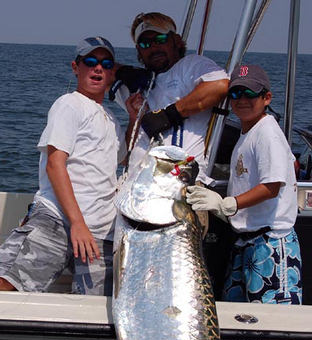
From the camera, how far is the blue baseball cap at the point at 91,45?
3.14m

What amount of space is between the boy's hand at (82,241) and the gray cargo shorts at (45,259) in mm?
161

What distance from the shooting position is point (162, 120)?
318 centimetres

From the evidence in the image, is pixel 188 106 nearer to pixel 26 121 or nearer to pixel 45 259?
pixel 45 259

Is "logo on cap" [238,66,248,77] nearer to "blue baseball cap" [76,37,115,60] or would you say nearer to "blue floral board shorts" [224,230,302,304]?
"blue baseball cap" [76,37,115,60]

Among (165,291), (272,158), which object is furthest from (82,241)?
(272,158)

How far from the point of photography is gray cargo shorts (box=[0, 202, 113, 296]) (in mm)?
2811

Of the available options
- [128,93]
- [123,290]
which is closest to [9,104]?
[128,93]

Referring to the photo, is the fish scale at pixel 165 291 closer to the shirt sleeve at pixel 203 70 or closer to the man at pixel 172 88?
the man at pixel 172 88

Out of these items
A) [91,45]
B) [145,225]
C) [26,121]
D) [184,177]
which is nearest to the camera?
[145,225]

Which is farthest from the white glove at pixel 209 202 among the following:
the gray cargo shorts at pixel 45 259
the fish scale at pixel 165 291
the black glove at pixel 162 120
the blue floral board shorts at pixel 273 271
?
the gray cargo shorts at pixel 45 259

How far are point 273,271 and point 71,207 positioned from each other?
100cm

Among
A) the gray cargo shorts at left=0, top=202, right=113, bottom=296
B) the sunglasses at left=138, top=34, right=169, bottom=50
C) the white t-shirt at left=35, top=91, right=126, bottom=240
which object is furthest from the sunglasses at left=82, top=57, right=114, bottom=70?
the gray cargo shorts at left=0, top=202, right=113, bottom=296

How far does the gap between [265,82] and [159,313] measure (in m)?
1.29

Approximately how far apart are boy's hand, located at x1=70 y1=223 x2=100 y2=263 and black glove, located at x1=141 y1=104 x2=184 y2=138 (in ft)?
2.19
